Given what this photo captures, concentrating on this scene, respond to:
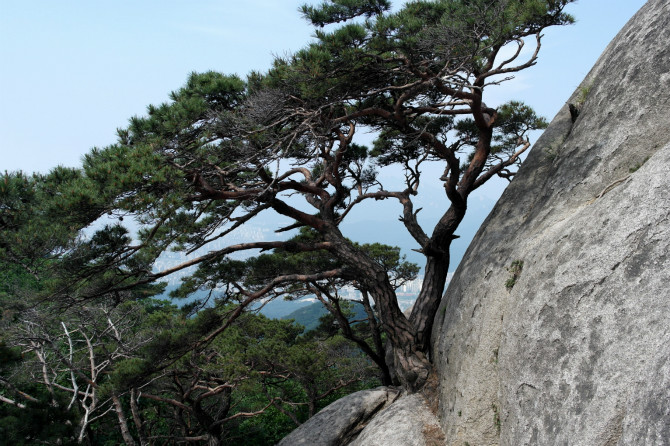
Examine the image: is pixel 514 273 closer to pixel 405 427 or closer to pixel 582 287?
pixel 582 287

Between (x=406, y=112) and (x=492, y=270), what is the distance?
341 centimetres

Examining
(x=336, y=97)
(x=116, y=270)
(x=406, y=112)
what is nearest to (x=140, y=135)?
(x=116, y=270)

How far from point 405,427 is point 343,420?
6.08 feet

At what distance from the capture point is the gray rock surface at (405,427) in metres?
6.71

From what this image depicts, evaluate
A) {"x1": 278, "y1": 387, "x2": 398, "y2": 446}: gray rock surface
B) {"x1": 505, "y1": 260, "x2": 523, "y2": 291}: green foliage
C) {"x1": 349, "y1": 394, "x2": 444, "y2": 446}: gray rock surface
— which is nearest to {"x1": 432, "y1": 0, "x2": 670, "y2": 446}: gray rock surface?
Answer: {"x1": 505, "y1": 260, "x2": 523, "y2": 291}: green foliage

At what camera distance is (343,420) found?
335 inches

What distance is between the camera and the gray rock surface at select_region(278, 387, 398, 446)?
8.32 meters

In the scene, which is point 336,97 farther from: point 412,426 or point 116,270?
point 412,426

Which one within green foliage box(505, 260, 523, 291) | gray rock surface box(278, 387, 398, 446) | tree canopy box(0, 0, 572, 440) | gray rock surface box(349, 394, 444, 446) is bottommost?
gray rock surface box(349, 394, 444, 446)

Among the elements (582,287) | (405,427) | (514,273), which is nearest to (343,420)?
(405,427)

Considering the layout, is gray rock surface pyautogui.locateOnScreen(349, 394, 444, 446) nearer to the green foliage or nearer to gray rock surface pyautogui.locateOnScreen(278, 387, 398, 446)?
gray rock surface pyautogui.locateOnScreen(278, 387, 398, 446)

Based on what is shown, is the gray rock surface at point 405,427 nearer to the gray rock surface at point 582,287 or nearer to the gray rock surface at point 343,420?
the gray rock surface at point 582,287

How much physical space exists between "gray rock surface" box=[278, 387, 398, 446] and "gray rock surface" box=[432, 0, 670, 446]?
5.58ft

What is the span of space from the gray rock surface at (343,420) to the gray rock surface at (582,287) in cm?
170
